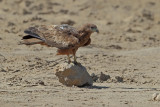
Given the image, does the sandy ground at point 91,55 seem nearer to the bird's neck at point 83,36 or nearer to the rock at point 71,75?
the rock at point 71,75

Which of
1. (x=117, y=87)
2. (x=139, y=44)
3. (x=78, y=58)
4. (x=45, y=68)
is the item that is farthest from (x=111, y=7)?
(x=117, y=87)

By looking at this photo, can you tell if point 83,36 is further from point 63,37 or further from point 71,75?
point 71,75

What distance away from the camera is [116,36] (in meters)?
17.2

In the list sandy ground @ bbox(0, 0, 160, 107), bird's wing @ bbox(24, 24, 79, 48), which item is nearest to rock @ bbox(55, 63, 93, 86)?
sandy ground @ bbox(0, 0, 160, 107)

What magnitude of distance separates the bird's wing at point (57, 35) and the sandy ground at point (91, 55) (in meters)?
0.68

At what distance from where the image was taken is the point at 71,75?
10.3m

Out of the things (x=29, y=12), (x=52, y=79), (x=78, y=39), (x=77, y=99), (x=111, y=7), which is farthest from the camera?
(x=111, y=7)

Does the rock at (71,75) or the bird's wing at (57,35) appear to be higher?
the bird's wing at (57,35)

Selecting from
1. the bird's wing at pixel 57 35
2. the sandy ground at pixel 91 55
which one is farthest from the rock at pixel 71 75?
the bird's wing at pixel 57 35

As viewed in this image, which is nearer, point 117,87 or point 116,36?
point 117,87

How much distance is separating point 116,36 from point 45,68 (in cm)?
521

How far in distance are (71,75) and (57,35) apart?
27.8 inches

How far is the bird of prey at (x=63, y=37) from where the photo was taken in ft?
33.2

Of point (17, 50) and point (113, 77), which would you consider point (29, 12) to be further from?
point (113, 77)
